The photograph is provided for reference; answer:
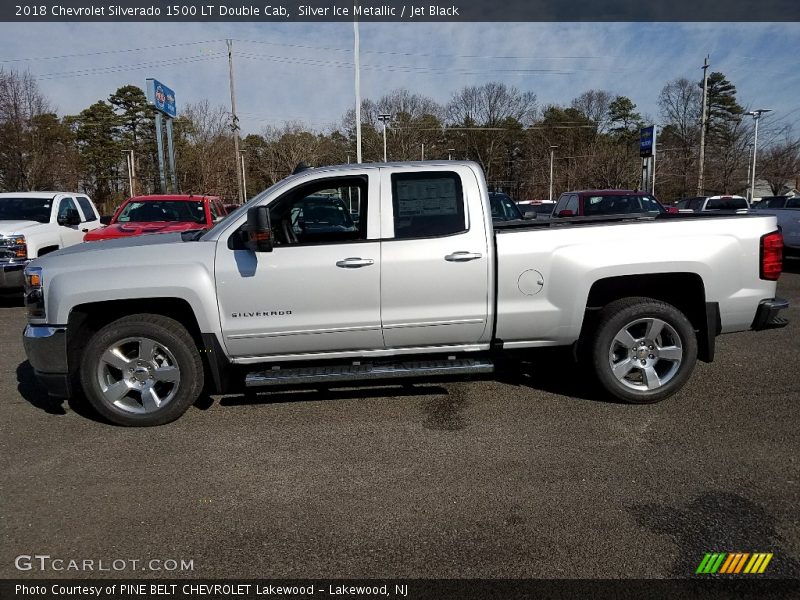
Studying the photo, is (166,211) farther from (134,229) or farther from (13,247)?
(13,247)

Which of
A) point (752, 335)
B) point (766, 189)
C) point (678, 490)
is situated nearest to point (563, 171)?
point (766, 189)

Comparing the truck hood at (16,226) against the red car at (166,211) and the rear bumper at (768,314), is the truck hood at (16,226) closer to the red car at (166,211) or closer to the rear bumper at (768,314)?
the red car at (166,211)

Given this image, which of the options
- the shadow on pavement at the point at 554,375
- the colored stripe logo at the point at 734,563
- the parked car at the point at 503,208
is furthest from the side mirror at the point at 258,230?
the parked car at the point at 503,208

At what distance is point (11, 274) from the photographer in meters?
9.02

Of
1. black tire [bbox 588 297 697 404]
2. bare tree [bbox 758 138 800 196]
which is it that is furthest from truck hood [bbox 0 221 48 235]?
bare tree [bbox 758 138 800 196]

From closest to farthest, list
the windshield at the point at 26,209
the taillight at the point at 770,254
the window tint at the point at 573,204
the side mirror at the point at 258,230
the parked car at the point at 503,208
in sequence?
the side mirror at the point at 258,230, the taillight at the point at 770,254, the windshield at the point at 26,209, the parked car at the point at 503,208, the window tint at the point at 573,204

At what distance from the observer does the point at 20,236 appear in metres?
9.25

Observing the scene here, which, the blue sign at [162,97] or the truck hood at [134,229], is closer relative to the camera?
the truck hood at [134,229]

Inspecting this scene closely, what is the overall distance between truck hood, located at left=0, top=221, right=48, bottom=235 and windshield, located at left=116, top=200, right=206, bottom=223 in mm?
1327

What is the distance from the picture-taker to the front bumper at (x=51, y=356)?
428 centimetres

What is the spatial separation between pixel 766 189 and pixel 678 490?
7606 centimetres

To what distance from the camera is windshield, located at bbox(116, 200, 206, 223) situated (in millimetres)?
10133

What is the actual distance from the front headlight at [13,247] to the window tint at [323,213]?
22.8 feet

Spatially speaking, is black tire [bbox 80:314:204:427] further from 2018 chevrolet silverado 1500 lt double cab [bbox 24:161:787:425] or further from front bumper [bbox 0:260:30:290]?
front bumper [bbox 0:260:30:290]
